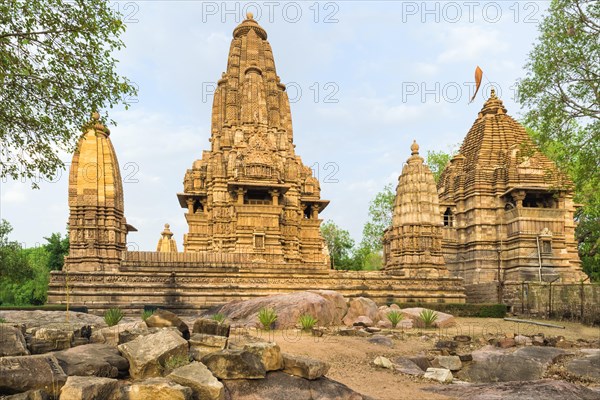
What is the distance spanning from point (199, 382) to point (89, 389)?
1.43 metres

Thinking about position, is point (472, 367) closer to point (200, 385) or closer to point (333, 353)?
point (333, 353)

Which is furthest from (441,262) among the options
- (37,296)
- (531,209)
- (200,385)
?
(37,296)

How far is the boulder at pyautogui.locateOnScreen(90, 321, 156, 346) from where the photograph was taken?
8.13 metres

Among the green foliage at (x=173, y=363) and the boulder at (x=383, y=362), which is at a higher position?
the green foliage at (x=173, y=363)

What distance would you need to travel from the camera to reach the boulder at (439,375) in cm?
905

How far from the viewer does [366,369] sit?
9.62 m

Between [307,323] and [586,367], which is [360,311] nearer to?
[307,323]

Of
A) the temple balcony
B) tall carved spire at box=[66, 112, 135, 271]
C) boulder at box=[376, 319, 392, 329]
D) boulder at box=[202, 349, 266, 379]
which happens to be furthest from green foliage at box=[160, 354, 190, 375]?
the temple balcony

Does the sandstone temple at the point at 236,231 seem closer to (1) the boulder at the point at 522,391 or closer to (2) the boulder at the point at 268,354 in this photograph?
(2) the boulder at the point at 268,354

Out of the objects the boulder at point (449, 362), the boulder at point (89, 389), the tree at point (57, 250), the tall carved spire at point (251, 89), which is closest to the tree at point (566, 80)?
the boulder at point (449, 362)

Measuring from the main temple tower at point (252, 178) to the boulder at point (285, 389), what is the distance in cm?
1902

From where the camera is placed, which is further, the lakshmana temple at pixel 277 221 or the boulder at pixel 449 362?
the lakshmana temple at pixel 277 221

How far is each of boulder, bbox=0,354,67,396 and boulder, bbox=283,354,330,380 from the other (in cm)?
338

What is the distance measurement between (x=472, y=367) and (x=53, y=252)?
36.6 metres
